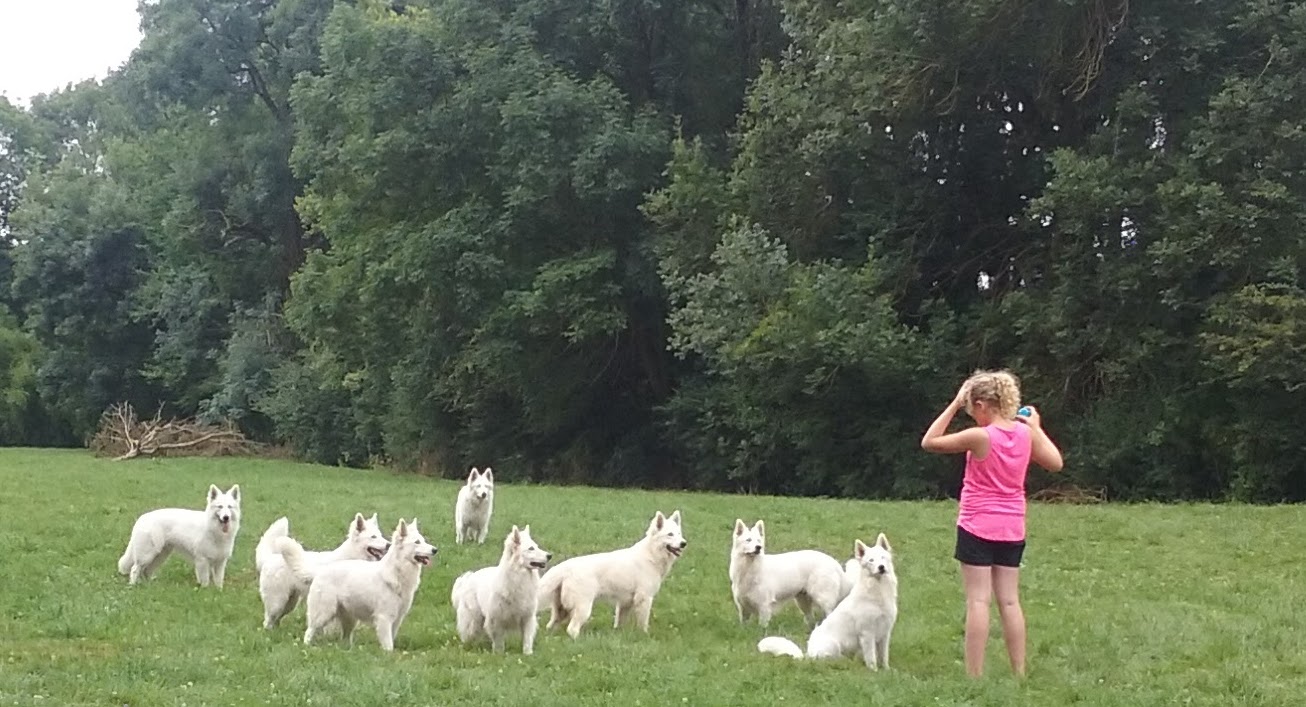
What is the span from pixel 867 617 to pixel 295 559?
4.36 metres

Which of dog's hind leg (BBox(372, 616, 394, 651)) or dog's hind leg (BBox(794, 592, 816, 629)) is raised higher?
dog's hind leg (BBox(794, 592, 816, 629))

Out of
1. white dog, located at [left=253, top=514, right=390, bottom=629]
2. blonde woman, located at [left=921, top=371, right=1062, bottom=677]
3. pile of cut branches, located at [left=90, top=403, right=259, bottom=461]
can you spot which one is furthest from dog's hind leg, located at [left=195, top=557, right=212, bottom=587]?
pile of cut branches, located at [left=90, top=403, right=259, bottom=461]

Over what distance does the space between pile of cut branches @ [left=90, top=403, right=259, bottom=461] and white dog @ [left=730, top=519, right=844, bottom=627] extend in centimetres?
3163

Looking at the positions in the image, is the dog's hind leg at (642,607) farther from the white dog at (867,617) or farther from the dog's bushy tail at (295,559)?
the dog's bushy tail at (295,559)

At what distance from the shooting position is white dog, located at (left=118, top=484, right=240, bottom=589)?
40.4 ft

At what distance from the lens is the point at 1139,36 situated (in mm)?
26266

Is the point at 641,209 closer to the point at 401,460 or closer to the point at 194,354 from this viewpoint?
the point at 401,460

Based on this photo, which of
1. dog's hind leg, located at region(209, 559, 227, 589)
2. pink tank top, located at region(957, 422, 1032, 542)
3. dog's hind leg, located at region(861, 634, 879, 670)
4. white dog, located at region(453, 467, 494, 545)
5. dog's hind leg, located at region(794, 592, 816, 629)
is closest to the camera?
pink tank top, located at region(957, 422, 1032, 542)

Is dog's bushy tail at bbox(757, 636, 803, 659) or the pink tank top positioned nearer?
the pink tank top

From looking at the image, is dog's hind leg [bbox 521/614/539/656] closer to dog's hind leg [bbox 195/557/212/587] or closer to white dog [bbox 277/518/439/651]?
white dog [bbox 277/518/439/651]

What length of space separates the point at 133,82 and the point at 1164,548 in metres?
46.1

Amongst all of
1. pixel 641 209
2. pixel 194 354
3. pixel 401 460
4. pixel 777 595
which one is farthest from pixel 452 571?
pixel 194 354

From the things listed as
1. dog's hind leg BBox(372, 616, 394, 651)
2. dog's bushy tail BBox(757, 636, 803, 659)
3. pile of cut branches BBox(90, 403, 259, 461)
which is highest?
dog's bushy tail BBox(757, 636, 803, 659)

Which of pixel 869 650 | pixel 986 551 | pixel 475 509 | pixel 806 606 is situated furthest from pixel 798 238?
pixel 986 551
